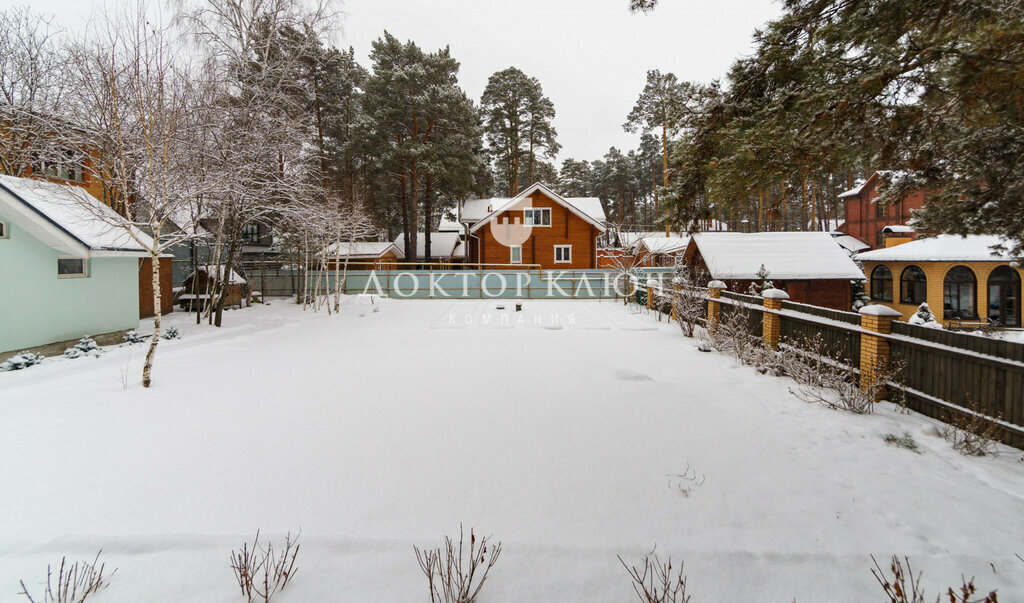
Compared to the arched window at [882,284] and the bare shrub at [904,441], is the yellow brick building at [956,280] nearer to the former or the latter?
the arched window at [882,284]

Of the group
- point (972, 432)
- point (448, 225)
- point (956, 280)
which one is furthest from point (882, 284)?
point (448, 225)

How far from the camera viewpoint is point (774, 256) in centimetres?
1762

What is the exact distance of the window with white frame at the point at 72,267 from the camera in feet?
32.1

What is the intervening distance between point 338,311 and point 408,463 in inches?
554

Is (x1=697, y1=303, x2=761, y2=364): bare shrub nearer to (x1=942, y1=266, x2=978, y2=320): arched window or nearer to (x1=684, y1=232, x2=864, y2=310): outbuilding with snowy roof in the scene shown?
(x1=684, y1=232, x2=864, y2=310): outbuilding with snowy roof

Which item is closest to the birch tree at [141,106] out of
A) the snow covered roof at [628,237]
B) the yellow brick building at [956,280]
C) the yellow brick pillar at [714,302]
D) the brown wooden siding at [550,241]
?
the yellow brick pillar at [714,302]

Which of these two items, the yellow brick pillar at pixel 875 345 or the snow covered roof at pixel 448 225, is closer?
the yellow brick pillar at pixel 875 345

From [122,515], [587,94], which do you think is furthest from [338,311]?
[587,94]

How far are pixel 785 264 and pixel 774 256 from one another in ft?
1.65

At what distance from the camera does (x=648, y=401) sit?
6145 millimetres

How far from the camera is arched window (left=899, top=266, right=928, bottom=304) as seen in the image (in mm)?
18453

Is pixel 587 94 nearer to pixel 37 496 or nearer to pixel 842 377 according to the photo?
pixel 842 377

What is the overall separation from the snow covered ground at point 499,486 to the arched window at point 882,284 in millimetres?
18311

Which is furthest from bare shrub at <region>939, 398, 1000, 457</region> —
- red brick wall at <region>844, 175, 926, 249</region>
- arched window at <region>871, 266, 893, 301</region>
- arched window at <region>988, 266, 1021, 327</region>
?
red brick wall at <region>844, 175, 926, 249</region>
